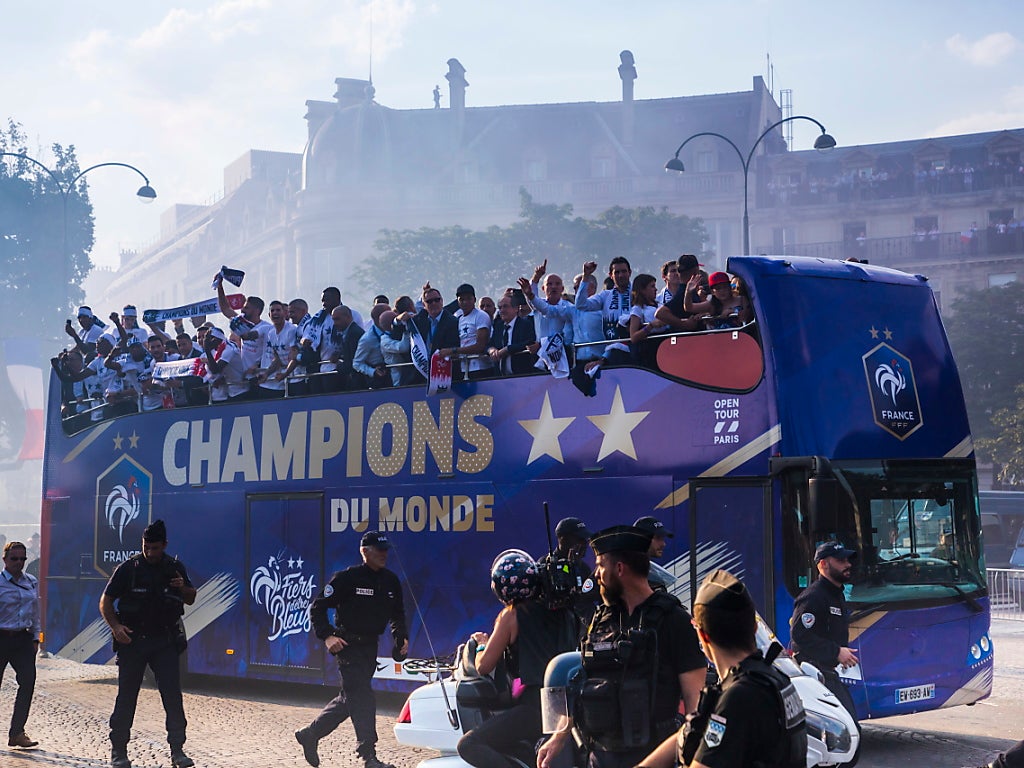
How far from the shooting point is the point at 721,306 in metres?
11.1

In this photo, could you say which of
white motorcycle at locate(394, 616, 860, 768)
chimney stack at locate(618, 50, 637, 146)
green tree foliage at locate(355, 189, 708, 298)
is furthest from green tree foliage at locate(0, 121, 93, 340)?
white motorcycle at locate(394, 616, 860, 768)

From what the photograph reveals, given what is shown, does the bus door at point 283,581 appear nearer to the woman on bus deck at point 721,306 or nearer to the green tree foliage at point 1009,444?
the woman on bus deck at point 721,306

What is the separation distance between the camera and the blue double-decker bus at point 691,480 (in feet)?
34.8

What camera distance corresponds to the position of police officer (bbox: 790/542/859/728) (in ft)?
32.0

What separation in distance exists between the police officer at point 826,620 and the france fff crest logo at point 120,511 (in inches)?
→ 363

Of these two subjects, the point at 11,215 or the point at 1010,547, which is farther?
the point at 11,215

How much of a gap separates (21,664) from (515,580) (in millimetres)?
7154

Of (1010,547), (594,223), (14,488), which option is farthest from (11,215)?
(1010,547)

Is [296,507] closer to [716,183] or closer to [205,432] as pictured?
[205,432]

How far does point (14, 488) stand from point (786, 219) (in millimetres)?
50612

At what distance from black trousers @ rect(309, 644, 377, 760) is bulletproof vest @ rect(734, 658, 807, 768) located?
248 inches

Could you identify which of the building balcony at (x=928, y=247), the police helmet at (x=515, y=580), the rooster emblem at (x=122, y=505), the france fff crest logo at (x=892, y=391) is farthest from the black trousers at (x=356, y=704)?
the building balcony at (x=928, y=247)

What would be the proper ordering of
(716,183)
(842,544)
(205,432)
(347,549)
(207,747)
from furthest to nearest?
(716,183) → (205,432) → (347,549) → (207,747) → (842,544)

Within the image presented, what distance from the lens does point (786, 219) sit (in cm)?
8019
